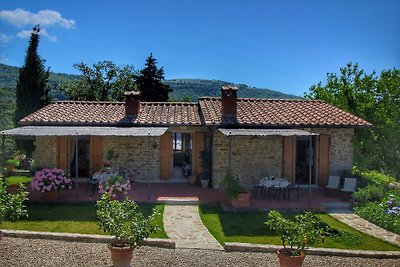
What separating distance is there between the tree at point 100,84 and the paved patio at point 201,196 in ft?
77.7

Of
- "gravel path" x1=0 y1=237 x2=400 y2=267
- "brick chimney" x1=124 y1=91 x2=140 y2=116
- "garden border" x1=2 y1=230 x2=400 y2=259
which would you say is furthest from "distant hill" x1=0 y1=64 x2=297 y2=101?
"gravel path" x1=0 y1=237 x2=400 y2=267

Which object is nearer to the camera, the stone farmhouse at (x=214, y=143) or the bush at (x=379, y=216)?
the bush at (x=379, y=216)

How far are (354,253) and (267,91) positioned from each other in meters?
71.8

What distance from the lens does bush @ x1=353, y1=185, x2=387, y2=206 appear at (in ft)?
48.3

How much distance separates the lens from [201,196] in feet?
51.9

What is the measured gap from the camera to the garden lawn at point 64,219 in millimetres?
11078

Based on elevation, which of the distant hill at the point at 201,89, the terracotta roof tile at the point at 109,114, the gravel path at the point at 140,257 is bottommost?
the gravel path at the point at 140,257

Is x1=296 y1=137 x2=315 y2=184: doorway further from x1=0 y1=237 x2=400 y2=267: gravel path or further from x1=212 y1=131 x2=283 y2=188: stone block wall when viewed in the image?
x1=0 y1=237 x2=400 y2=267: gravel path

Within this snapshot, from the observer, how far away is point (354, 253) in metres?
9.59

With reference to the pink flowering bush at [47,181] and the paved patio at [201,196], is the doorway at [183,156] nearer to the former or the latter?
the paved patio at [201,196]

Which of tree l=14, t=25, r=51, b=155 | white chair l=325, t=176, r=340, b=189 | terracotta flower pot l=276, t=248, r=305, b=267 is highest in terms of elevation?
tree l=14, t=25, r=51, b=155

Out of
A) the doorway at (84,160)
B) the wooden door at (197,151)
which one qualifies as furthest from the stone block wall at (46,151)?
the wooden door at (197,151)

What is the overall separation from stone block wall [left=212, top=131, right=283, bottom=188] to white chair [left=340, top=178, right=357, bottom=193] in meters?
2.99

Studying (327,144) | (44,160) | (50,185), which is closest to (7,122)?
(44,160)
